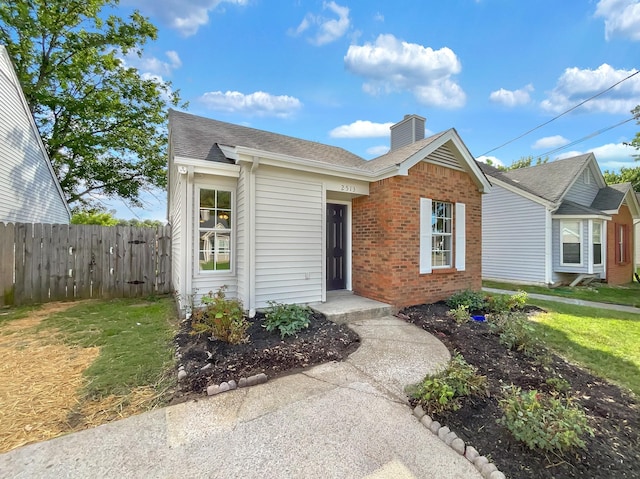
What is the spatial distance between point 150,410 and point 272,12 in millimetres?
10786

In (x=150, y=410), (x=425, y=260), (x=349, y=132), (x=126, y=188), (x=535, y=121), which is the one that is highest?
(x=349, y=132)

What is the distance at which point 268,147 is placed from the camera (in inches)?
285

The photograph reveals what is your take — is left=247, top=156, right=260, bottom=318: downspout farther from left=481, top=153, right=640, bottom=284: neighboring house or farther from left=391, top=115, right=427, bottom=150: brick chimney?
left=481, top=153, right=640, bottom=284: neighboring house

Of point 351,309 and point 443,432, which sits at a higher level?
point 351,309

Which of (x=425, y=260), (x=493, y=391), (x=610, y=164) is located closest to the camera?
(x=493, y=391)

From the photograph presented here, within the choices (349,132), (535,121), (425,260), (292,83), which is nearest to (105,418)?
(425,260)

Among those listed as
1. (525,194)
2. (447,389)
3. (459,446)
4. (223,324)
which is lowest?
(459,446)

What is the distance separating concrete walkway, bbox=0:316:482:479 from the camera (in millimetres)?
2002

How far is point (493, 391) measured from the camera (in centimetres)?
301

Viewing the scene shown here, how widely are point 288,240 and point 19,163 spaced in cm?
1039

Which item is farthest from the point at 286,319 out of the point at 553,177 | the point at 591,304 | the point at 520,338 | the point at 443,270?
the point at 553,177

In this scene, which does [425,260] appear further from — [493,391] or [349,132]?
[349,132]

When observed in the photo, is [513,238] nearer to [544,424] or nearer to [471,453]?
[544,424]

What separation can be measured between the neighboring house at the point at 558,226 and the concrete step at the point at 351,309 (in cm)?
903
